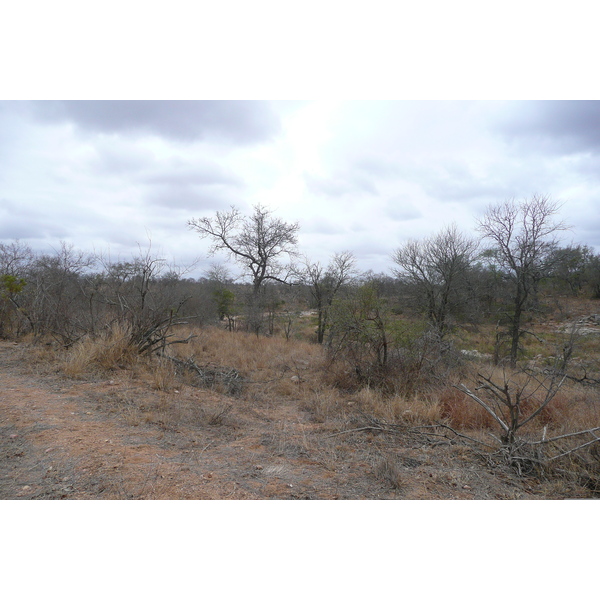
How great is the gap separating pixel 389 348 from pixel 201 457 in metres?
5.29

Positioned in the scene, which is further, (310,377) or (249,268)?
(249,268)

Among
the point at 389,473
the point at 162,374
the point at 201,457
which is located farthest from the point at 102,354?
the point at 389,473

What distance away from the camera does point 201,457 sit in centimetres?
366

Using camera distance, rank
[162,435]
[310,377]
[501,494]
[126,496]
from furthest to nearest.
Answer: [310,377], [162,435], [501,494], [126,496]

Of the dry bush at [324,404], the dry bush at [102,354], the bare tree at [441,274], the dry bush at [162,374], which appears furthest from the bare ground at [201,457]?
the bare tree at [441,274]

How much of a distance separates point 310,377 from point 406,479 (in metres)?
5.39

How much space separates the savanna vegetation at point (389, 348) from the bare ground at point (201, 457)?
222 millimetres

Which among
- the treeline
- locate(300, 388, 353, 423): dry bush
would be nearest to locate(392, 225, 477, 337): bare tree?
the treeline

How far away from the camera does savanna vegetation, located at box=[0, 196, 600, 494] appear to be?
14.8ft

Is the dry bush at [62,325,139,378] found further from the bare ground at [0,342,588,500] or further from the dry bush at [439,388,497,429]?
the dry bush at [439,388,497,429]

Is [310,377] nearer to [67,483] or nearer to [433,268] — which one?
[67,483]

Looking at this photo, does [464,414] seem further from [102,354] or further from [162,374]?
[102,354]

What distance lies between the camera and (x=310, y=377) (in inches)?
340

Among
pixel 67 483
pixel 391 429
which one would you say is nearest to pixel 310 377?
pixel 391 429
